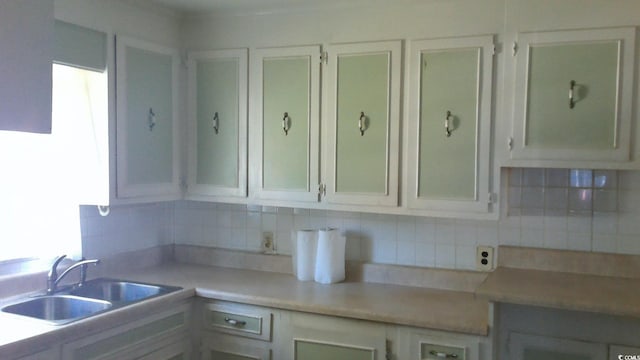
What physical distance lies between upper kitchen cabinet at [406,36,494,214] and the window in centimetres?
141

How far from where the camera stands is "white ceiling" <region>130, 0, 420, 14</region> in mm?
2607

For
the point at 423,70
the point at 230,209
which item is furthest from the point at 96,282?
the point at 423,70

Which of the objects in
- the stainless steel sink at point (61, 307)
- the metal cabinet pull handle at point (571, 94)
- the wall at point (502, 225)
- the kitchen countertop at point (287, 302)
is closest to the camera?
the kitchen countertop at point (287, 302)

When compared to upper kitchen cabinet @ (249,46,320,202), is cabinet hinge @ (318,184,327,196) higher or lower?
lower

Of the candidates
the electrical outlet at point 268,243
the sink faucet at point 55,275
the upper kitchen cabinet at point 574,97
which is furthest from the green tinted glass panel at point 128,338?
the upper kitchen cabinet at point 574,97

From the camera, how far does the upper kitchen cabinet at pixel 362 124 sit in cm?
251

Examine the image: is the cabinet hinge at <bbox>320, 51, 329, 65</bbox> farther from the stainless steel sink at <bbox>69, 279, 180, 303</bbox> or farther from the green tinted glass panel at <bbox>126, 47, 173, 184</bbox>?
the stainless steel sink at <bbox>69, 279, 180, 303</bbox>

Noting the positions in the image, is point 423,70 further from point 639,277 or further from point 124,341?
point 124,341

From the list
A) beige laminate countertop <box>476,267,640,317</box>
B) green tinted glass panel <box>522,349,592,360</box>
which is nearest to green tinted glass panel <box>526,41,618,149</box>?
beige laminate countertop <box>476,267,640,317</box>

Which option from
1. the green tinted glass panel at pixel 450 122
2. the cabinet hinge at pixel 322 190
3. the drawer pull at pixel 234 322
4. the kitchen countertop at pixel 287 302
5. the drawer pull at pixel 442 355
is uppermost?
the green tinted glass panel at pixel 450 122

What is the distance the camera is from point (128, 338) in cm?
225

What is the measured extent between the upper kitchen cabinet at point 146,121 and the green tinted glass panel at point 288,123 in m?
0.51

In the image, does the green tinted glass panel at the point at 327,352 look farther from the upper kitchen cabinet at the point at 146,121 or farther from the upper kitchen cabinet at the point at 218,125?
the upper kitchen cabinet at the point at 146,121

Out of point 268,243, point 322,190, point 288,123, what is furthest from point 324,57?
point 268,243
